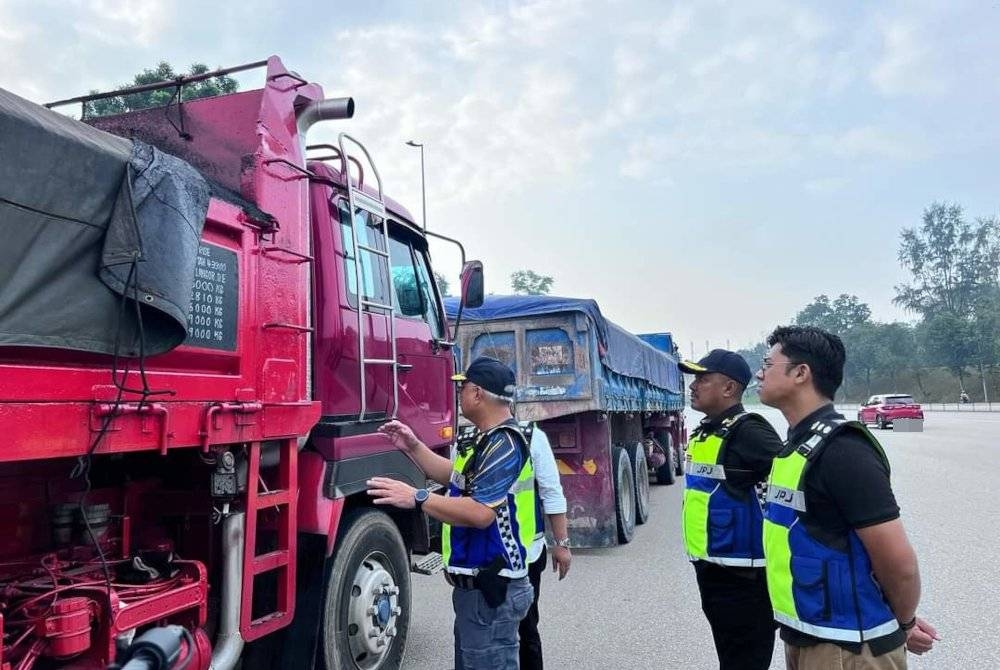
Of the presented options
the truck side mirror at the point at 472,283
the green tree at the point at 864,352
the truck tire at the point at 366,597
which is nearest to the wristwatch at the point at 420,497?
the truck tire at the point at 366,597

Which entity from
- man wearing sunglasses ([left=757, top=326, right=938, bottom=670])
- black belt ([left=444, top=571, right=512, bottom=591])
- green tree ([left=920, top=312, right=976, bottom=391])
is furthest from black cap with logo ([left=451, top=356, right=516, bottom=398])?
green tree ([left=920, top=312, right=976, bottom=391])

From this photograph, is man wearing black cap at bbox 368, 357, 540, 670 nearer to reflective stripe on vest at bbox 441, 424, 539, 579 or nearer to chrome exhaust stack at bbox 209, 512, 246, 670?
reflective stripe on vest at bbox 441, 424, 539, 579

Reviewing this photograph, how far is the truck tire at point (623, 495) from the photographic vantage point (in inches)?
275

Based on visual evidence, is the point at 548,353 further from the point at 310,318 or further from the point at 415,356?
the point at 310,318

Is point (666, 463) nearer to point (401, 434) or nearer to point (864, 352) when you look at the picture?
point (401, 434)

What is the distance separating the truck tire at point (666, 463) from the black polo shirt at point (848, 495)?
9.94 m

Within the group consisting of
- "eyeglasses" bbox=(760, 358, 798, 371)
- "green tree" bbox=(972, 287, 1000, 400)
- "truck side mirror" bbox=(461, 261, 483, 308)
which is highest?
"green tree" bbox=(972, 287, 1000, 400)

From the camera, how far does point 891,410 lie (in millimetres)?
25766

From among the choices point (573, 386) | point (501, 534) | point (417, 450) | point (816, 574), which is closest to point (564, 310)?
point (573, 386)

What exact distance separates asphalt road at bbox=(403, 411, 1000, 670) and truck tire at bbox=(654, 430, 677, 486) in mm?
→ 3177

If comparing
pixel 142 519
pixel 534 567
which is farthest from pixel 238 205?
pixel 534 567

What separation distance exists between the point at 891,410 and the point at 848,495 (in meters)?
27.5

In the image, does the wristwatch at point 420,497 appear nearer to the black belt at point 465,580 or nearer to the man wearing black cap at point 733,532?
the black belt at point 465,580

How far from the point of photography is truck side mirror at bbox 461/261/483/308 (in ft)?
13.3
